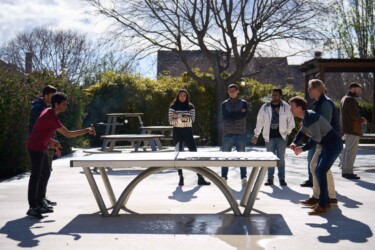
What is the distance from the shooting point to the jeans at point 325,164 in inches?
294

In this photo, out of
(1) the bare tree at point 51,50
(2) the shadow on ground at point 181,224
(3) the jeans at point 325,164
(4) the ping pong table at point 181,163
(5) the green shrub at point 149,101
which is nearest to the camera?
(2) the shadow on ground at point 181,224

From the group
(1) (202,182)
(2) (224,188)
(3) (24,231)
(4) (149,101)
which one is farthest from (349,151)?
(4) (149,101)

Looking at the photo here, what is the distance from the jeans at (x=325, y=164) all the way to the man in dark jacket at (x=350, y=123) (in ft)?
11.9

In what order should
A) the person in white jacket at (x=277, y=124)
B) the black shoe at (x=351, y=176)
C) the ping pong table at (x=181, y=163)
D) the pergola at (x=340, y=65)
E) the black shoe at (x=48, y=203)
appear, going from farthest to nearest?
the pergola at (x=340, y=65), the black shoe at (x=351, y=176), the person in white jacket at (x=277, y=124), the black shoe at (x=48, y=203), the ping pong table at (x=181, y=163)

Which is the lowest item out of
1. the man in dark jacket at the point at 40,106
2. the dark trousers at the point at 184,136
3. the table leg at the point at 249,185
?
the table leg at the point at 249,185

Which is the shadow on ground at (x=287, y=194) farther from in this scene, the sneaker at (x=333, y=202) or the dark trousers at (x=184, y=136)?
the dark trousers at (x=184, y=136)

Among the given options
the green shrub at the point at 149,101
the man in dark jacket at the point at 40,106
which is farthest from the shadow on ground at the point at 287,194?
the green shrub at the point at 149,101

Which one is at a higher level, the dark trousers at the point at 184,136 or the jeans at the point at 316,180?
the dark trousers at the point at 184,136

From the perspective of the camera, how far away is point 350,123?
11.1 m

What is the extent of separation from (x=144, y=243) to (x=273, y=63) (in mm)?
20976

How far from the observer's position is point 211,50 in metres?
26.3

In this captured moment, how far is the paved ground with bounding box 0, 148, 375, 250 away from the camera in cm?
598

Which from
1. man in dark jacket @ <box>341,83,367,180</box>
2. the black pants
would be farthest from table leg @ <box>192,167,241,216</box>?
man in dark jacket @ <box>341,83,367,180</box>

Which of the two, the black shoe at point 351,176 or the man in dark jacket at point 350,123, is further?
the black shoe at point 351,176
